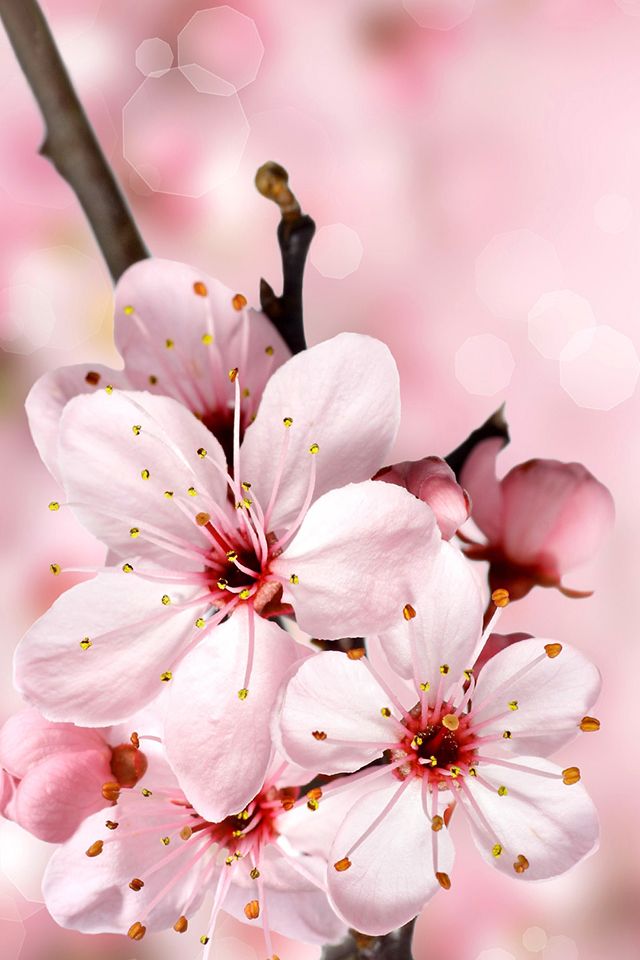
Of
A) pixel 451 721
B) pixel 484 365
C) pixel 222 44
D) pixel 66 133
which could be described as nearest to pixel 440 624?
pixel 451 721

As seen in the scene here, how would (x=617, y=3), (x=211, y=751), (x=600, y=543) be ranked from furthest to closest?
(x=617, y=3)
(x=600, y=543)
(x=211, y=751)

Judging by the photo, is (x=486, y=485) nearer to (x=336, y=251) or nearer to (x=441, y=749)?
(x=441, y=749)

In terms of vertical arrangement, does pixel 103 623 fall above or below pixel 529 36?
below

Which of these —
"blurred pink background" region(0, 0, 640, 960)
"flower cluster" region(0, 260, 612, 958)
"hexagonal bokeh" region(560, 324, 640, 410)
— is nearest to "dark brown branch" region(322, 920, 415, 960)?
"flower cluster" region(0, 260, 612, 958)

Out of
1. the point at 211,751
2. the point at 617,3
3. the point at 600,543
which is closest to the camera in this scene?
the point at 211,751

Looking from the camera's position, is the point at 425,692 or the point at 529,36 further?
the point at 529,36

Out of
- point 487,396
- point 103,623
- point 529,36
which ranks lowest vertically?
point 487,396

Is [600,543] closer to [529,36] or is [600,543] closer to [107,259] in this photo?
[107,259]

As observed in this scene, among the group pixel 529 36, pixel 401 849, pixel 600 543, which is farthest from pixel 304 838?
pixel 529 36
